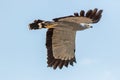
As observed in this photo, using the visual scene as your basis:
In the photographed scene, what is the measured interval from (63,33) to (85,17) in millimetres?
2100

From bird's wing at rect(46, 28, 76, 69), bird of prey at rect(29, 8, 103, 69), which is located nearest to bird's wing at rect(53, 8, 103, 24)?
bird of prey at rect(29, 8, 103, 69)

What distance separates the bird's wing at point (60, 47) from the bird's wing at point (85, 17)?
3.87ft

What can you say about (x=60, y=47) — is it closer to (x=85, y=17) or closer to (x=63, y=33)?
(x=63, y=33)

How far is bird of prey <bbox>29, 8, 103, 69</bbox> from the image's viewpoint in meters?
53.4

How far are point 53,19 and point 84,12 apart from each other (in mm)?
1698

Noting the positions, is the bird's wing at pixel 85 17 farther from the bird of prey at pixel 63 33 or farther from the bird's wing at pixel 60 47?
the bird's wing at pixel 60 47

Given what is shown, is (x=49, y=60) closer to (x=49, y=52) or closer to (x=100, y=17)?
(x=49, y=52)

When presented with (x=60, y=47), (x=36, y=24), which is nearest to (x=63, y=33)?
(x=60, y=47)

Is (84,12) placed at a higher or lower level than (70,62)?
higher

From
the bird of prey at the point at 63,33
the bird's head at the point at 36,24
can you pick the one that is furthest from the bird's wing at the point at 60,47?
the bird's head at the point at 36,24

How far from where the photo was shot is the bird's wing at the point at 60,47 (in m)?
54.7

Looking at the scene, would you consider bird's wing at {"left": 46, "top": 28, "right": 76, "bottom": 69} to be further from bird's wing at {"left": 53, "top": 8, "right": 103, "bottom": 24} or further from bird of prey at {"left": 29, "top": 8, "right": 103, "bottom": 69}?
bird's wing at {"left": 53, "top": 8, "right": 103, "bottom": 24}

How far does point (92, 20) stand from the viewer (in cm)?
5400

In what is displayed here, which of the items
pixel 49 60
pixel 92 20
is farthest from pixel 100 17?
pixel 49 60
